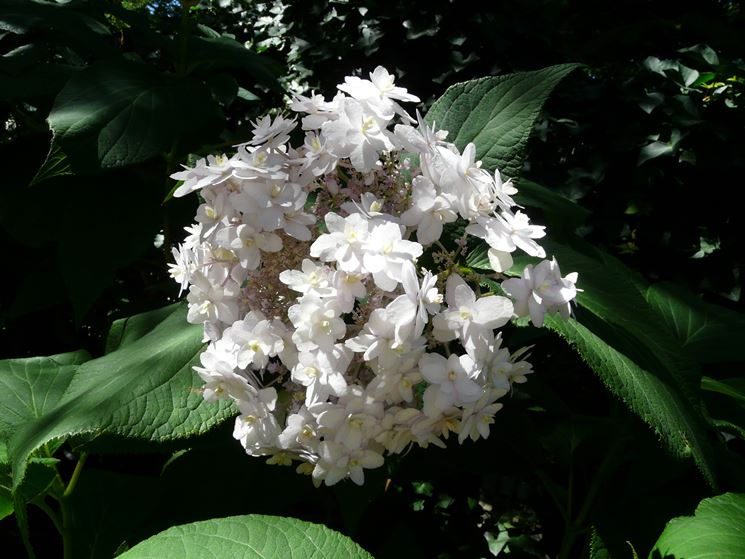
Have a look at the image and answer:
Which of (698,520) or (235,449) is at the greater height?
(698,520)

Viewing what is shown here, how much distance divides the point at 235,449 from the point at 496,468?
46 centimetres

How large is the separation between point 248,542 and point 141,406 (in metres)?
0.26

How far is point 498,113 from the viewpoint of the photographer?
109 centimetres

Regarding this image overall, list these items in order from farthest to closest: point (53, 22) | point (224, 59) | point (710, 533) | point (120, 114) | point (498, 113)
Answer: point (224, 59)
point (53, 22)
point (120, 114)
point (498, 113)
point (710, 533)

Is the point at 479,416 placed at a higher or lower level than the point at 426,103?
higher

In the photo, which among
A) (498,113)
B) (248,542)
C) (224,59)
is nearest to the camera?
(248,542)

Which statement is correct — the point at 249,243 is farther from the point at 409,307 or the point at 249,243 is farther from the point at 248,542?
the point at 248,542

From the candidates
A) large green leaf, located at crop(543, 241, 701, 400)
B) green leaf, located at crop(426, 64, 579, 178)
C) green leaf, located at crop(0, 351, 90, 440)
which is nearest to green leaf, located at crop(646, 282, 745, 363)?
large green leaf, located at crop(543, 241, 701, 400)

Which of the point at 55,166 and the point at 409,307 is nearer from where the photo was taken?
the point at 409,307

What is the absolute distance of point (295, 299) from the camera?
82 centimetres

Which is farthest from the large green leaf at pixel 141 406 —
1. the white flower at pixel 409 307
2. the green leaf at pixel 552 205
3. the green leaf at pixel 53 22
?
the green leaf at pixel 53 22

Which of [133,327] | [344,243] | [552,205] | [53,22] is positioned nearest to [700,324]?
[552,205]

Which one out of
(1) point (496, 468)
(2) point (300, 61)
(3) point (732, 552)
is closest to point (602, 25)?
(2) point (300, 61)

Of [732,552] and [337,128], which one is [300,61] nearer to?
[337,128]
